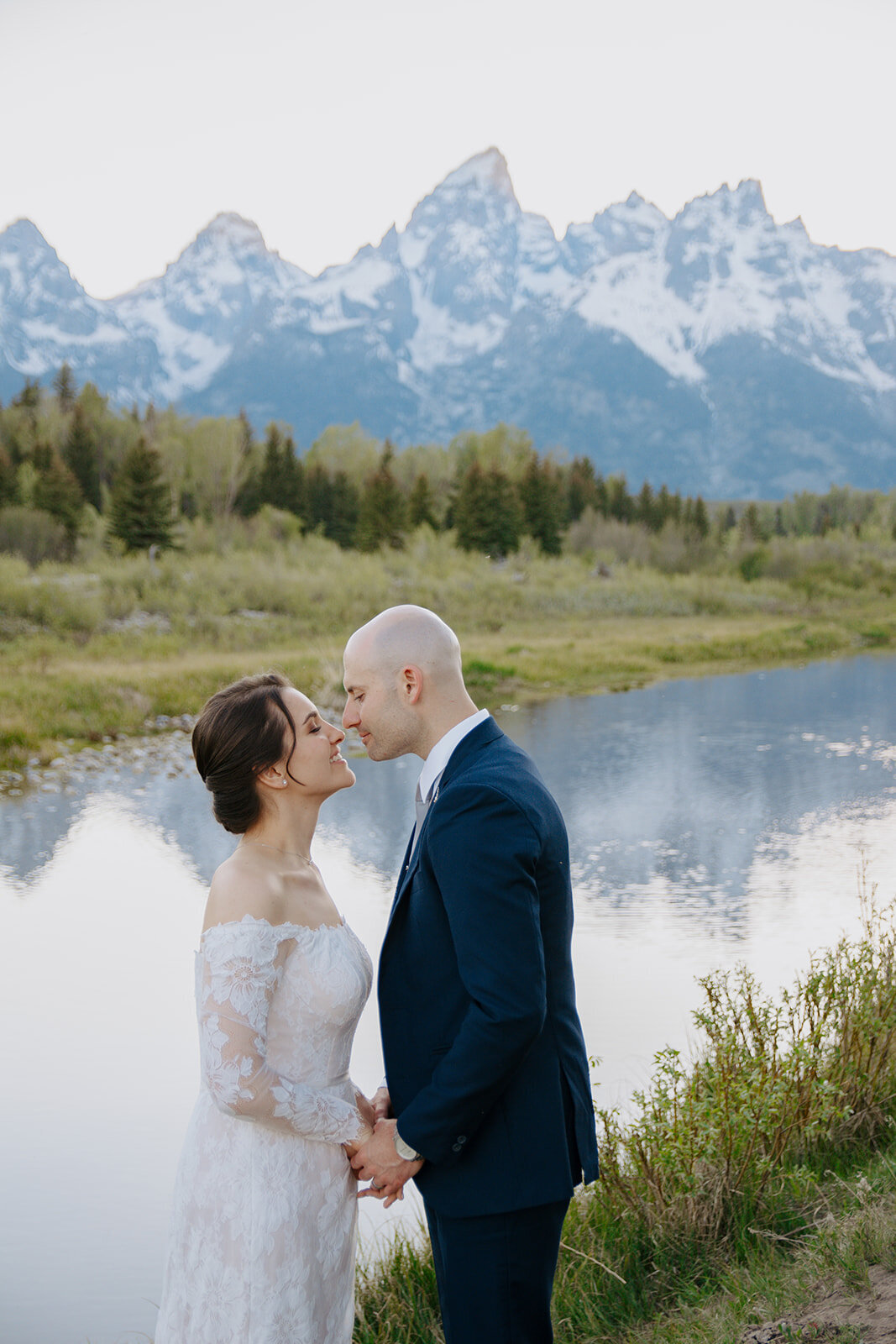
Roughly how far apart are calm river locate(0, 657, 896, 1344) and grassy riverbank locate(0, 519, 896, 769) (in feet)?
11.9

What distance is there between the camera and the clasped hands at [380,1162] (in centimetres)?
202

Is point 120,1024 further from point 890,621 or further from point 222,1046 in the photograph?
point 890,621

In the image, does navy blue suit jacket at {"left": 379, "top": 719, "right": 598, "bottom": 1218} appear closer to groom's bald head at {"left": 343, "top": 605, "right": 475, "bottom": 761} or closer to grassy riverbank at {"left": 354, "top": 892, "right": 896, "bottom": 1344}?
groom's bald head at {"left": 343, "top": 605, "right": 475, "bottom": 761}

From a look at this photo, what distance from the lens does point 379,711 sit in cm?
208

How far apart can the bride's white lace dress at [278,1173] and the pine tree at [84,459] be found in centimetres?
4502

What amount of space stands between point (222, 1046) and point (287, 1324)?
574mm

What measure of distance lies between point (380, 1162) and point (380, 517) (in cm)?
4392

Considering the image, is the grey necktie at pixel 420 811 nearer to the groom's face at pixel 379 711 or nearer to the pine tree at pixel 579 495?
the groom's face at pixel 379 711

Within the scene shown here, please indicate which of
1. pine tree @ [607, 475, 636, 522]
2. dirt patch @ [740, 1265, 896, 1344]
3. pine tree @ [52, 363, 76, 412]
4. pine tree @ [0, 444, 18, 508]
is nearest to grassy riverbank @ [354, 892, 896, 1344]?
dirt patch @ [740, 1265, 896, 1344]

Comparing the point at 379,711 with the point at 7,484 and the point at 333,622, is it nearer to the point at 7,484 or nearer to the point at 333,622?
the point at 333,622

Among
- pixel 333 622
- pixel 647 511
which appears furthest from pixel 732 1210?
pixel 647 511

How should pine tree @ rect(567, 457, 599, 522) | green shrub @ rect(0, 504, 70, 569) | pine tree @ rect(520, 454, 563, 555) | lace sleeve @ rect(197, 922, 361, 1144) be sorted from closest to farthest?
lace sleeve @ rect(197, 922, 361, 1144) < green shrub @ rect(0, 504, 70, 569) < pine tree @ rect(520, 454, 563, 555) < pine tree @ rect(567, 457, 599, 522)

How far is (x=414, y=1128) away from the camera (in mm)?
1881

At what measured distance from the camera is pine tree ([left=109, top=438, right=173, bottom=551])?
37.3m
